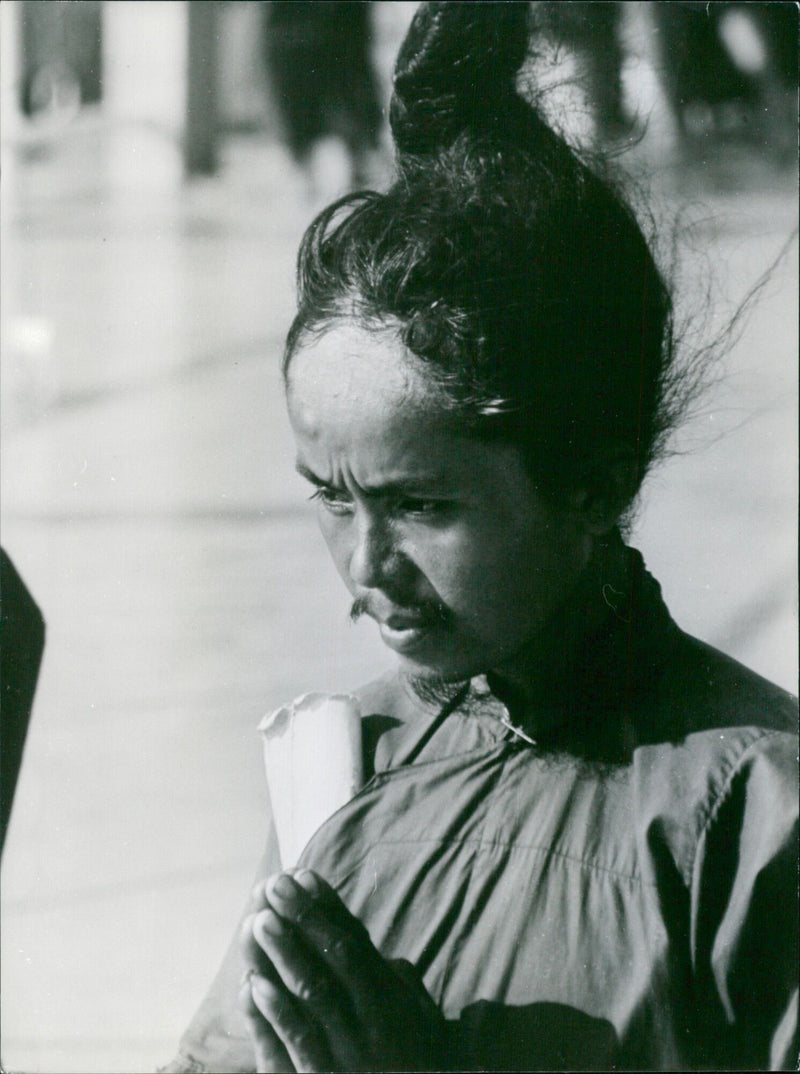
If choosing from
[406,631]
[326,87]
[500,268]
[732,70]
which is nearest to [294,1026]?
[406,631]

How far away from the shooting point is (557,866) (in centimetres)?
100

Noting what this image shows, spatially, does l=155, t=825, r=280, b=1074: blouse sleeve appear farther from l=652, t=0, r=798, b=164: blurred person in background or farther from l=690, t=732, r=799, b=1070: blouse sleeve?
l=652, t=0, r=798, b=164: blurred person in background

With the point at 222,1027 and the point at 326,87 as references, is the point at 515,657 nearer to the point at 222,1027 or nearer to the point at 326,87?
the point at 222,1027

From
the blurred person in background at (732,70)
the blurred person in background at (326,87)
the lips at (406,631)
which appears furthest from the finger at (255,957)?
the blurred person in background at (732,70)

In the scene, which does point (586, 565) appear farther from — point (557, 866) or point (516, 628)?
point (557, 866)

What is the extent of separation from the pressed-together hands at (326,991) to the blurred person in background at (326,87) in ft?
2.19

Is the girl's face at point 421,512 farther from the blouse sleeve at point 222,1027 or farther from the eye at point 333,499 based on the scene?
the blouse sleeve at point 222,1027

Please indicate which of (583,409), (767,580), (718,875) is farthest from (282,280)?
(718,875)

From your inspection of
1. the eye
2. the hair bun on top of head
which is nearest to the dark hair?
the hair bun on top of head

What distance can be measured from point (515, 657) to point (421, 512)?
0.17 meters

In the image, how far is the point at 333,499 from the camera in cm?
102

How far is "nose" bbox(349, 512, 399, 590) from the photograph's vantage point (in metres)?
0.99

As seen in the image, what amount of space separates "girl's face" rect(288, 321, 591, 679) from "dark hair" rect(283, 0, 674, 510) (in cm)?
3

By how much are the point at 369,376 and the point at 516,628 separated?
0.88 ft
